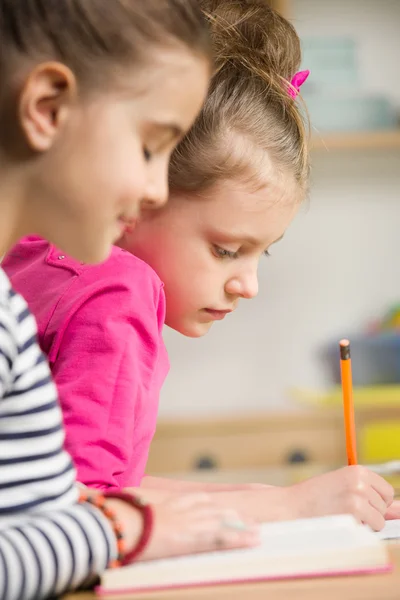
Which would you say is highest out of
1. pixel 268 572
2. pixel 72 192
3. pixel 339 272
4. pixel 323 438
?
pixel 339 272

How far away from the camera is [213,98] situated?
1.09m

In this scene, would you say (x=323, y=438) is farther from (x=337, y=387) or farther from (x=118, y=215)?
(x=118, y=215)

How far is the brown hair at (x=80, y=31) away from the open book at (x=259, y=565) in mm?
359

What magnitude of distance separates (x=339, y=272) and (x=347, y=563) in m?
2.49

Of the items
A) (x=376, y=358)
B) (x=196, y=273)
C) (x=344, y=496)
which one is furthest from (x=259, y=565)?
(x=376, y=358)

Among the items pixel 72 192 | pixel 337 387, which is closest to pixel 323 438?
pixel 337 387

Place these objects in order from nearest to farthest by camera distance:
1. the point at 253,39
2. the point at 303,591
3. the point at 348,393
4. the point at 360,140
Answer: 1. the point at 303,591
2. the point at 348,393
3. the point at 253,39
4. the point at 360,140

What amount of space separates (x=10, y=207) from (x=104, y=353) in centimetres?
19

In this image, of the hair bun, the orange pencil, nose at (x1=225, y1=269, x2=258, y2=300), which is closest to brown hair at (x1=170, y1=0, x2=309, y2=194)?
the hair bun

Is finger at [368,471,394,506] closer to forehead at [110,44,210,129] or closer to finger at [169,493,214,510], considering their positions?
finger at [169,493,214,510]

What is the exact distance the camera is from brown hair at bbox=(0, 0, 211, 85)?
702 mm

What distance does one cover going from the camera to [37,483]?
0.63m

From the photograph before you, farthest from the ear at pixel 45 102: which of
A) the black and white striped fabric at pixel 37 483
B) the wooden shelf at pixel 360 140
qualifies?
the wooden shelf at pixel 360 140

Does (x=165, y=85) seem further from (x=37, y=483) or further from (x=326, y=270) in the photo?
(x=326, y=270)
